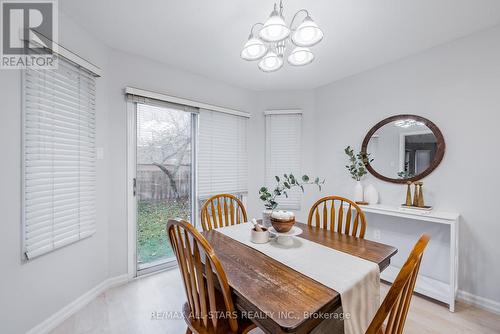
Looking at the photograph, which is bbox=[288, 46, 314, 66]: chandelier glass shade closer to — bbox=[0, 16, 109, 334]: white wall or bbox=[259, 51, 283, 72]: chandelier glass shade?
bbox=[259, 51, 283, 72]: chandelier glass shade

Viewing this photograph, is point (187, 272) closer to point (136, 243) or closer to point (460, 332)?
point (136, 243)

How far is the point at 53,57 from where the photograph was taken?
1.67 meters

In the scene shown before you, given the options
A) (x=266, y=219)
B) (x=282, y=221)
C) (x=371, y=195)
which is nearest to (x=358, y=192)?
(x=371, y=195)

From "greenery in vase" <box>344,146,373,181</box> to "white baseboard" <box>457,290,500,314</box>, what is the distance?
1362mm

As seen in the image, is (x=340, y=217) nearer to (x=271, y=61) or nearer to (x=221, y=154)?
(x=271, y=61)

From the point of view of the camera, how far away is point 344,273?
108 centimetres

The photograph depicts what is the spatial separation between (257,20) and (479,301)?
308 centimetres

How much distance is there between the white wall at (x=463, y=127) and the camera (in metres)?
1.89

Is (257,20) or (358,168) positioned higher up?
(257,20)

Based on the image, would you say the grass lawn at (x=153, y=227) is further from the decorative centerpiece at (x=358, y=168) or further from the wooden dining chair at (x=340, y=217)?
the decorative centerpiece at (x=358, y=168)

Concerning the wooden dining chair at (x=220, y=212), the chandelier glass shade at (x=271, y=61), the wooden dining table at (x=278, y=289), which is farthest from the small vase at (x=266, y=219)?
the chandelier glass shade at (x=271, y=61)

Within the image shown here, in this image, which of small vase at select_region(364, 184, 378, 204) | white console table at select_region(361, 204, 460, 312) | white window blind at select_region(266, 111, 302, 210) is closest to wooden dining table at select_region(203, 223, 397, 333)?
white console table at select_region(361, 204, 460, 312)

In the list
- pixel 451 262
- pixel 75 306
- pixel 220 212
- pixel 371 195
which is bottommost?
pixel 75 306

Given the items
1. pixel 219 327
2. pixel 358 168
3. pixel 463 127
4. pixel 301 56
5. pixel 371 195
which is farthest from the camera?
pixel 358 168
